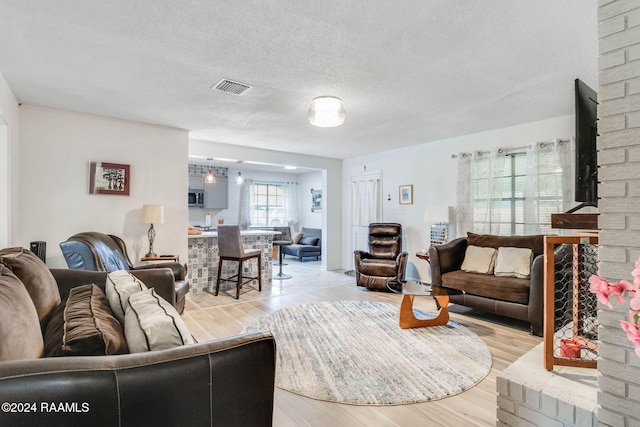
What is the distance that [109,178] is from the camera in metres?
3.86

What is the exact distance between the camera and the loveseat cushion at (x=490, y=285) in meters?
3.23

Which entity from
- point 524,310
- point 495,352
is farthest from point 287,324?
point 524,310

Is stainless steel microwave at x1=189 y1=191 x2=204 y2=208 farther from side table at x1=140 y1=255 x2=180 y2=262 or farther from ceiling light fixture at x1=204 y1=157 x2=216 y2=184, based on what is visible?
side table at x1=140 y1=255 x2=180 y2=262

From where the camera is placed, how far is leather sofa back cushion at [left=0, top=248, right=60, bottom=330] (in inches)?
62.6

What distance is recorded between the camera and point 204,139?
4938mm

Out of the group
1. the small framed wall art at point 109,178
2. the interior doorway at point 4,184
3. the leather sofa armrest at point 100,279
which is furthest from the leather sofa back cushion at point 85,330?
the small framed wall art at point 109,178

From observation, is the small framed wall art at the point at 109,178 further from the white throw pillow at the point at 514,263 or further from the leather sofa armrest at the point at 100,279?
the white throw pillow at the point at 514,263

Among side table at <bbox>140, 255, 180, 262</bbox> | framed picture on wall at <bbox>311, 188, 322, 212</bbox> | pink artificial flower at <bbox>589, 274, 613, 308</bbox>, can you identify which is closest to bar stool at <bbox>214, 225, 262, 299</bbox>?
side table at <bbox>140, 255, 180, 262</bbox>

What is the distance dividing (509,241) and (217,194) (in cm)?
642

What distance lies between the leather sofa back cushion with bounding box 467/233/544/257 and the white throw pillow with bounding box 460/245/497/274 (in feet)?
0.36

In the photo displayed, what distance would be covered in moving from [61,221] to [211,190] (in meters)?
4.40

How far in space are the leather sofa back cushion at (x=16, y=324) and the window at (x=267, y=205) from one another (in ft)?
24.7

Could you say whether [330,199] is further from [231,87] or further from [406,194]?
[231,87]

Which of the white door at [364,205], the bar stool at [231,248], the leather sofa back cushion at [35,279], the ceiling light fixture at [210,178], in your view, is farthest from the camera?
the ceiling light fixture at [210,178]
